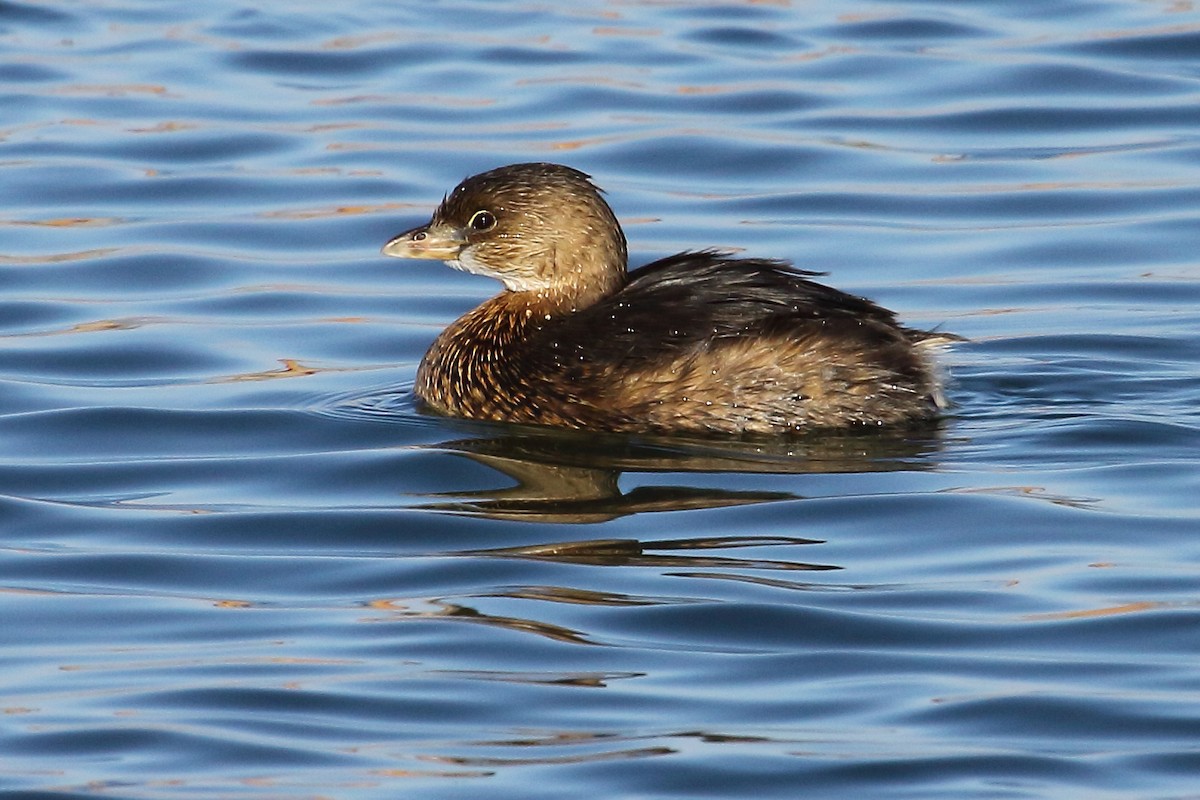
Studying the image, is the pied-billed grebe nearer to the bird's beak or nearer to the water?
the water

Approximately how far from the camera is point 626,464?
8.36 m

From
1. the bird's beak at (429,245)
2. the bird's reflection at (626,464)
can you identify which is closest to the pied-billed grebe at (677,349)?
the bird's reflection at (626,464)

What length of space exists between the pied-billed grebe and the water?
0.51 feet

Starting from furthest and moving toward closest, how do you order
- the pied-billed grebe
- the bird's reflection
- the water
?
the pied-billed grebe, the bird's reflection, the water

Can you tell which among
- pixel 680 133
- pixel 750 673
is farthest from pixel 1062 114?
pixel 750 673

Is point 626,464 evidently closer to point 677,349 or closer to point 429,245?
point 677,349

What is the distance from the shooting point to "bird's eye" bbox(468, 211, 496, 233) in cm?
935

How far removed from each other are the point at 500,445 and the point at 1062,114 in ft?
22.4

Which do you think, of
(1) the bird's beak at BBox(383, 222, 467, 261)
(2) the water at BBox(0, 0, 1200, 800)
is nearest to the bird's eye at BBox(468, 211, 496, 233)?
(1) the bird's beak at BBox(383, 222, 467, 261)

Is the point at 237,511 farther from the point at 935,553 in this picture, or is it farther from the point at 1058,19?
the point at 1058,19

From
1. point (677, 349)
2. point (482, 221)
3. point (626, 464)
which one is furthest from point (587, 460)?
point (482, 221)

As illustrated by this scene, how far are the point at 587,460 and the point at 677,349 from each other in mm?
496

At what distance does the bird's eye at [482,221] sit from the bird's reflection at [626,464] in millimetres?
854

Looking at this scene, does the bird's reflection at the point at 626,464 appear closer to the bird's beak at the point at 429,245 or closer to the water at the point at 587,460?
the water at the point at 587,460
